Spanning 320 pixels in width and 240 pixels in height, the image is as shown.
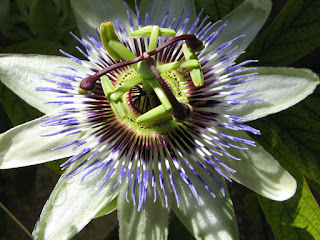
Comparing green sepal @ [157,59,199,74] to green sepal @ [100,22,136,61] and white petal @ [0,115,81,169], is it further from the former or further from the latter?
white petal @ [0,115,81,169]

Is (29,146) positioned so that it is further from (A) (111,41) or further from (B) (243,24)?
(B) (243,24)

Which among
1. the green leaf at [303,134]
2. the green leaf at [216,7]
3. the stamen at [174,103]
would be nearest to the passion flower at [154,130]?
the stamen at [174,103]

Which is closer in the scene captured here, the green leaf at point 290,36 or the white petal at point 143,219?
the white petal at point 143,219

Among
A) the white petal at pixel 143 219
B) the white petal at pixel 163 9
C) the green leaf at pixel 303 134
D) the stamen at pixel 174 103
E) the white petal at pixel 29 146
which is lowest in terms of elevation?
the green leaf at pixel 303 134

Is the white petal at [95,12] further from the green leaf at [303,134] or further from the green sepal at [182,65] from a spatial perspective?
the green leaf at [303,134]

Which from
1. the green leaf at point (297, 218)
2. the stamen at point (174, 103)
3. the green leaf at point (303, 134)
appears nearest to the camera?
the stamen at point (174, 103)

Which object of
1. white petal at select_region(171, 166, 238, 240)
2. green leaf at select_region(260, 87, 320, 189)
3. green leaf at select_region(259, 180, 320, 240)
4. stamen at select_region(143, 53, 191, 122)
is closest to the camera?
stamen at select_region(143, 53, 191, 122)

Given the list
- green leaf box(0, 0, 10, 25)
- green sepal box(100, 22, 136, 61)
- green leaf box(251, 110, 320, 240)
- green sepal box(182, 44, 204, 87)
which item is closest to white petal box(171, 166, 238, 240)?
green leaf box(251, 110, 320, 240)
